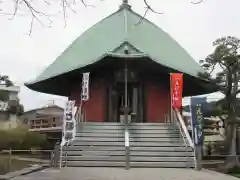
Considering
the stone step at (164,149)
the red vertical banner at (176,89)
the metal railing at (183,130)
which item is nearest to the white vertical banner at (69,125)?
the stone step at (164,149)

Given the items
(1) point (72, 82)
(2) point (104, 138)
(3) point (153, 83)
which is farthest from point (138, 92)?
(2) point (104, 138)

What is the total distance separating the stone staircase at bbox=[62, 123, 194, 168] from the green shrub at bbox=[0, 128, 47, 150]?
21.5 ft

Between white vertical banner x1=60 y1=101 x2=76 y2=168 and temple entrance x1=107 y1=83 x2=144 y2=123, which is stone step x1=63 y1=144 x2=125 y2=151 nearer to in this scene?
white vertical banner x1=60 y1=101 x2=76 y2=168

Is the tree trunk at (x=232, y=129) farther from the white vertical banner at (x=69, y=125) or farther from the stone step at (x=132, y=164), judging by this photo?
the white vertical banner at (x=69, y=125)

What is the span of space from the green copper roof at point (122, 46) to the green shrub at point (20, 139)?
329 cm

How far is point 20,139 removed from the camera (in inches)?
941

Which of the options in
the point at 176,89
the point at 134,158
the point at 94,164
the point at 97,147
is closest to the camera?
the point at 94,164

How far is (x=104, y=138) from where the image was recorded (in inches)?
661

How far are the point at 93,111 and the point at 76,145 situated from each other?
7.29 m

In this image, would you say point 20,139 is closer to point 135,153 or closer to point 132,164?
point 135,153

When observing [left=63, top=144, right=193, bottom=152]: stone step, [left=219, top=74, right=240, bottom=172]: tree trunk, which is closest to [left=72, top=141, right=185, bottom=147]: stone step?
[left=63, top=144, right=193, bottom=152]: stone step

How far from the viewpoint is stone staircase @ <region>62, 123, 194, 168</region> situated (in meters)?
14.5

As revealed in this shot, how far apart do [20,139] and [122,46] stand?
866 cm

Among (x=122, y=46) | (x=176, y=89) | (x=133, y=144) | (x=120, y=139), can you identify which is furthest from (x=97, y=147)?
(x=122, y=46)
